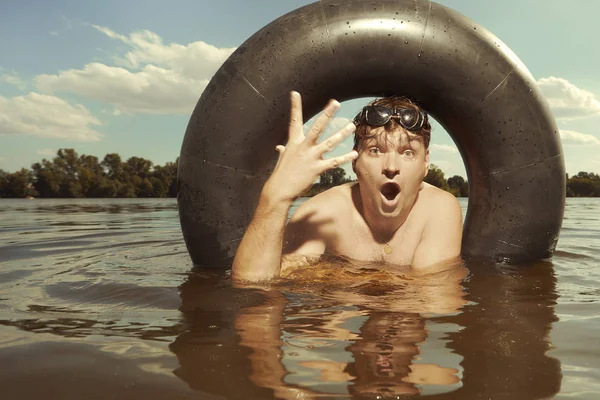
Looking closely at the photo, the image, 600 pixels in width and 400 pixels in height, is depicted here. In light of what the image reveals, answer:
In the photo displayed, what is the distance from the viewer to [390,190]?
3334mm

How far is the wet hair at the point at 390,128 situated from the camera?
3.31 metres

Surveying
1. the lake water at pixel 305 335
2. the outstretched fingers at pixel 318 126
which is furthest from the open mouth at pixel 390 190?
the outstretched fingers at pixel 318 126

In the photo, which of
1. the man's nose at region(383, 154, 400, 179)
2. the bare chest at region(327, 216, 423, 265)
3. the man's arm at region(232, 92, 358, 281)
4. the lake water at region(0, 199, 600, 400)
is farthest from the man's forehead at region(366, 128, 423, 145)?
the lake water at region(0, 199, 600, 400)

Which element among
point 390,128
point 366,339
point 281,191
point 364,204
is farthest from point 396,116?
point 366,339

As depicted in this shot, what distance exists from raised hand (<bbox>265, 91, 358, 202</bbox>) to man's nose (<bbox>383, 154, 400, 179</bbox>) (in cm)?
39

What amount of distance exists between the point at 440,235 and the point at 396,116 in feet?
2.62

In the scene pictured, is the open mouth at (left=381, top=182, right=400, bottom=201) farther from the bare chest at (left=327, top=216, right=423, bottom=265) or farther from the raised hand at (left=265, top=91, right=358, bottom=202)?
the raised hand at (left=265, top=91, right=358, bottom=202)

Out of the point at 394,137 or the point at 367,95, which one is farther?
the point at 367,95

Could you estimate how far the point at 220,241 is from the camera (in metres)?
3.75

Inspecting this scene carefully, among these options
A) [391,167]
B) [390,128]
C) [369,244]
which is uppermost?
[390,128]

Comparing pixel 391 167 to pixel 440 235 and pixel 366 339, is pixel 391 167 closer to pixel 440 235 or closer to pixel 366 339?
pixel 440 235

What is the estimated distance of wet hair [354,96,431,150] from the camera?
3.31m

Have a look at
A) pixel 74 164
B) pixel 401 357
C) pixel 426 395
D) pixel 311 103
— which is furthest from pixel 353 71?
pixel 74 164

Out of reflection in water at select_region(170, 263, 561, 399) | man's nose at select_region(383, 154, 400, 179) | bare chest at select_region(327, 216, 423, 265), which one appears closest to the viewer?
reflection in water at select_region(170, 263, 561, 399)
